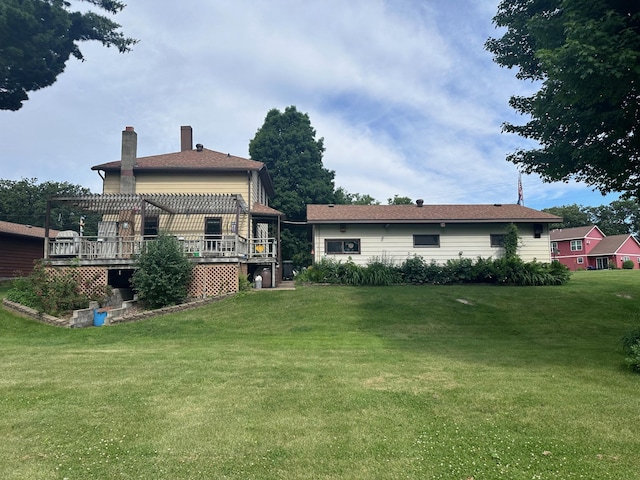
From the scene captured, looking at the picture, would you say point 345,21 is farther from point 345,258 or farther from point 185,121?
point 185,121

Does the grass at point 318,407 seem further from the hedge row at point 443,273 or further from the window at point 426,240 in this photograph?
the window at point 426,240

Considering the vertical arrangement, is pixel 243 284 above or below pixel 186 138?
below

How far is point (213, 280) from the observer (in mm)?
15094

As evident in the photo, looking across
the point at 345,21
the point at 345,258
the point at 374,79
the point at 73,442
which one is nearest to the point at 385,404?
the point at 73,442

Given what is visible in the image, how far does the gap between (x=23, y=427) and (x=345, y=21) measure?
1251 cm

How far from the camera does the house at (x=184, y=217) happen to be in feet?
49.5

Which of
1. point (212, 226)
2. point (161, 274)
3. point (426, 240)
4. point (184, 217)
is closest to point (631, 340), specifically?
point (161, 274)

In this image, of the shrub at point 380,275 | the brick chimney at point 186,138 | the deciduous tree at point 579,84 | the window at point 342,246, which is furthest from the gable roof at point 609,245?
the brick chimney at point 186,138

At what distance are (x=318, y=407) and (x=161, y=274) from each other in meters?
10.2

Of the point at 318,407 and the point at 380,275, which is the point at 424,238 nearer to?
the point at 380,275

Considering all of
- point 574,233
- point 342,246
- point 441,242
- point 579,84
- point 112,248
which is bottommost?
point 112,248

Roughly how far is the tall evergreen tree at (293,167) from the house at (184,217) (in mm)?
7214

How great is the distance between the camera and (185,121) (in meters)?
24.4

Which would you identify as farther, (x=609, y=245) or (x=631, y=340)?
(x=609, y=245)
